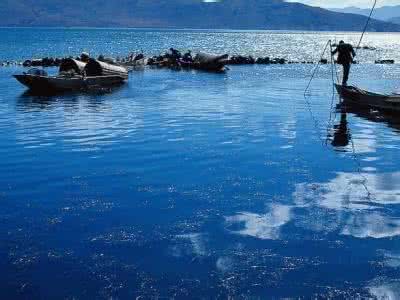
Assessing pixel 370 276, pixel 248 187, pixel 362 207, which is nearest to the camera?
pixel 370 276

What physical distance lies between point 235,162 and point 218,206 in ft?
16.0

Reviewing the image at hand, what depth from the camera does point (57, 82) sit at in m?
40.0

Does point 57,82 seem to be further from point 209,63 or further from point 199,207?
point 209,63

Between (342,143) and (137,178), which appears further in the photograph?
(342,143)

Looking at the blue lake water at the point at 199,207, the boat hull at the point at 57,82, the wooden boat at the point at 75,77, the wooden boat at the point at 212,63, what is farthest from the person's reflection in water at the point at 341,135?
the wooden boat at the point at 212,63

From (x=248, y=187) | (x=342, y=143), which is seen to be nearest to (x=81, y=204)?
(x=248, y=187)

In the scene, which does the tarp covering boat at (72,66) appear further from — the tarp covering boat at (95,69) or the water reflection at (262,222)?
the water reflection at (262,222)

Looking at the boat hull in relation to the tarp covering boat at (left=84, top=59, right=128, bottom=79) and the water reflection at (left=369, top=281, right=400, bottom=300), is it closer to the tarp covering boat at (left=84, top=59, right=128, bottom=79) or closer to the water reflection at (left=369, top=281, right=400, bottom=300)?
the tarp covering boat at (left=84, top=59, right=128, bottom=79)

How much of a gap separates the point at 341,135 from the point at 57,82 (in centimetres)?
2454

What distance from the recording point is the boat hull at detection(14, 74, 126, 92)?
3934cm

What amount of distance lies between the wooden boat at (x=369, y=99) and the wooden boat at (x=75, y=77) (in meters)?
20.4

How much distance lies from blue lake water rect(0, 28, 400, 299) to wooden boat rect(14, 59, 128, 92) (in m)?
11.8

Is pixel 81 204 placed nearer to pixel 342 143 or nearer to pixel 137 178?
pixel 137 178

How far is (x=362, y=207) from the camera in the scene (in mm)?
13906
